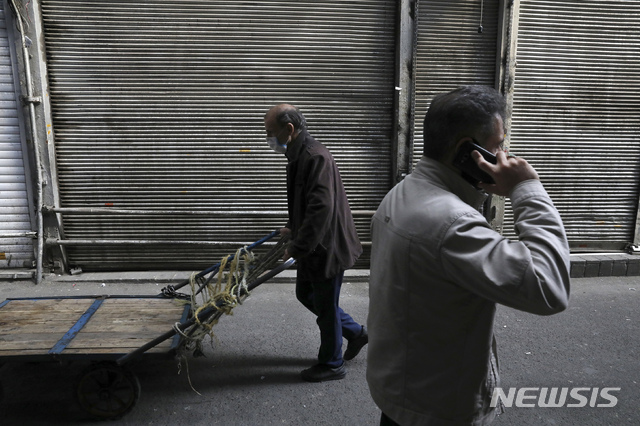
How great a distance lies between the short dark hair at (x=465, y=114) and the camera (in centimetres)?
143

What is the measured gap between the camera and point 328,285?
351 cm

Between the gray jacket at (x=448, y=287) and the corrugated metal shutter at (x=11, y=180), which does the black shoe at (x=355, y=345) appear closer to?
the gray jacket at (x=448, y=287)

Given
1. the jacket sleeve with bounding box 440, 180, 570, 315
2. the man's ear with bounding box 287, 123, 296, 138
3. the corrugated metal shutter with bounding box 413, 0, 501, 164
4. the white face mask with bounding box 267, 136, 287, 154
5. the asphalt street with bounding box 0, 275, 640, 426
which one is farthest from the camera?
the corrugated metal shutter with bounding box 413, 0, 501, 164

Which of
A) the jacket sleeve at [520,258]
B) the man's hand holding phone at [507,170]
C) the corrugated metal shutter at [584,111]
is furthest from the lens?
the corrugated metal shutter at [584,111]

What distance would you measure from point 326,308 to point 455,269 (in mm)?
2313

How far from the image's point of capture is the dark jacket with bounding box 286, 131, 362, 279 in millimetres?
3299

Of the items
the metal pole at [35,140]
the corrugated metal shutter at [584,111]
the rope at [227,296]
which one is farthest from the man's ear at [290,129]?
the corrugated metal shutter at [584,111]

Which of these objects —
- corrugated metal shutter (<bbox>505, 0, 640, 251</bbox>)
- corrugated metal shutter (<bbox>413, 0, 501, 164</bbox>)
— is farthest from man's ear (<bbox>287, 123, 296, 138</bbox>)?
corrugated metal shutter (<bbox>505, 0, 640, 251</bbox>)

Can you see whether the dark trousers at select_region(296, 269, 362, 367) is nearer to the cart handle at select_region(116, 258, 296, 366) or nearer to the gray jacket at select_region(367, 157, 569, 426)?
the cart handle at select_region(116, 258, 296, 366)

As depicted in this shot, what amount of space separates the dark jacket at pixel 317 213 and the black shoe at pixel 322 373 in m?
0.78

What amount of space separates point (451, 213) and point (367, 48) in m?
4.96

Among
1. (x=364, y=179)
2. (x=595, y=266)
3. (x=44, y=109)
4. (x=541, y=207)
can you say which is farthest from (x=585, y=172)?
(x=44, y=109)

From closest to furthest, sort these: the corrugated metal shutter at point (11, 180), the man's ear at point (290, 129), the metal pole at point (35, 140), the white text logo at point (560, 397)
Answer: the white text logo at point (560, 397) < the man's ear at point (290, 129) < the metal pole at point (35, 140) < the corrugated metal shutter at point (11, 180)

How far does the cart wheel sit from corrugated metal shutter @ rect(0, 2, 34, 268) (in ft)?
11.5
